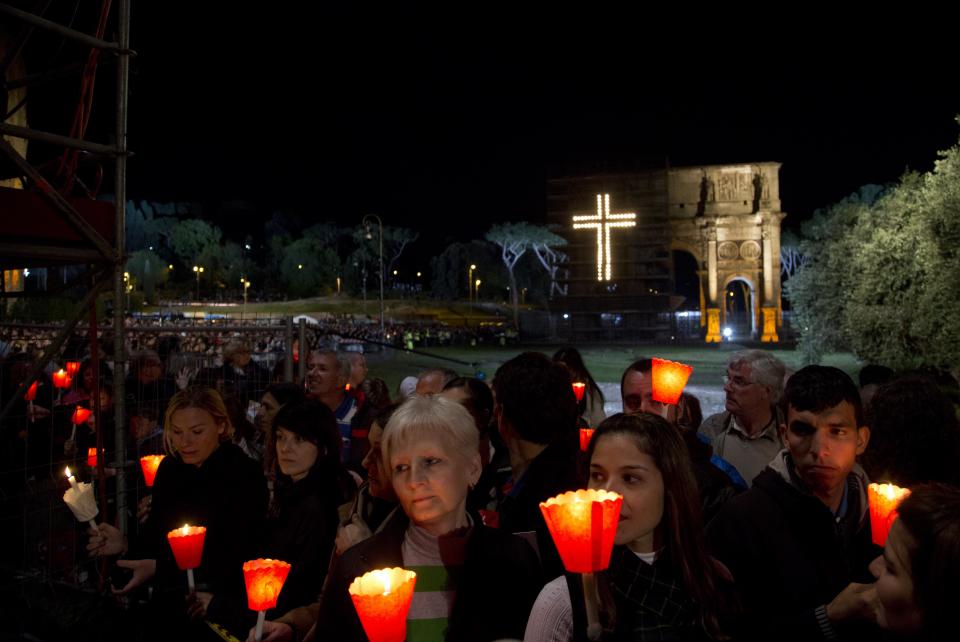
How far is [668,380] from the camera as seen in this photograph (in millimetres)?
3619

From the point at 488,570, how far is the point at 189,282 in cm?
10213

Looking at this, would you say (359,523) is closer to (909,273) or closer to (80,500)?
(80,500)

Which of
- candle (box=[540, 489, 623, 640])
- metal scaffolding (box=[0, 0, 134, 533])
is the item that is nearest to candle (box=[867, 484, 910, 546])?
candle (box=[540, 489, 623, 640])

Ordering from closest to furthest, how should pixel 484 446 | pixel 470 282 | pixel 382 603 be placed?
pixel 382 603 < pixel 484 446 < pixel 470 282

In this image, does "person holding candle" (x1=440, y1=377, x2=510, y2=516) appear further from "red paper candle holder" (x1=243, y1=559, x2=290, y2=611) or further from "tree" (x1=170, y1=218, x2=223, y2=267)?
"tree" (x1=170, y1=218, x2=223, y2=267)

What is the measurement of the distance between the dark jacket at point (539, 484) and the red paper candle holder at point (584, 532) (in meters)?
1.21

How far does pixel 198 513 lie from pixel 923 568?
338cm

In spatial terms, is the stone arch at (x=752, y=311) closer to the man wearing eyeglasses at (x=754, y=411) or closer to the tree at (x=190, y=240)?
the man wearing eyeglasses at (x=754, y=411)

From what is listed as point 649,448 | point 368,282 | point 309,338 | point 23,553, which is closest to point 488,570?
point 649,448

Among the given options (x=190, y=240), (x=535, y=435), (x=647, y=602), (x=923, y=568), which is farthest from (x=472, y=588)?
(x=190, y=240)

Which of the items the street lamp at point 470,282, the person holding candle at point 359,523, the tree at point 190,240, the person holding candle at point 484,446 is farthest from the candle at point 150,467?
the tree at point 190,240

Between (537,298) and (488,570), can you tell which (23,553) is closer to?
(488,570)

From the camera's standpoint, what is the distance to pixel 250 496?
350 centimetres

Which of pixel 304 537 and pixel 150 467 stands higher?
pixel 150 467
